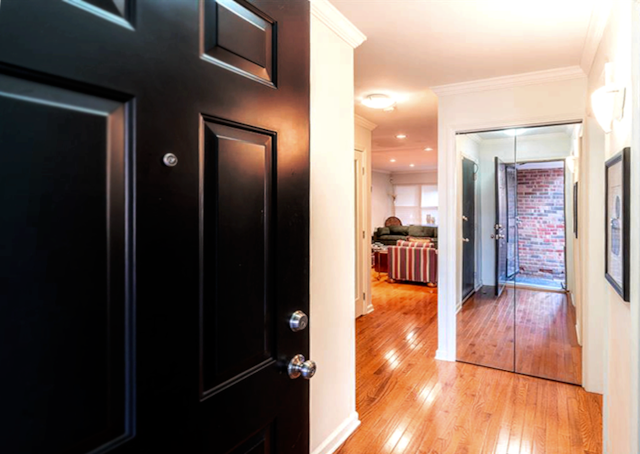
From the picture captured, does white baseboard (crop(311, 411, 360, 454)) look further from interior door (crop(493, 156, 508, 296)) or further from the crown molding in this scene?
the crown molding

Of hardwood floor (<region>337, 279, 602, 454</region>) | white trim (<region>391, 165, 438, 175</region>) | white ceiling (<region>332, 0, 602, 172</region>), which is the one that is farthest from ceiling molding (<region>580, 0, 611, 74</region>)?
white trim (<region>391, 165, 438, 175</region>)

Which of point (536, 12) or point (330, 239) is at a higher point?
point (536, 12)

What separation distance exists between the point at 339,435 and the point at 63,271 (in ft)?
6.65

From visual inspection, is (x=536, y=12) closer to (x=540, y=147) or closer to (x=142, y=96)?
(x=540, y=147)

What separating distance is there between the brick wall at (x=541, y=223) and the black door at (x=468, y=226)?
380 millimetres

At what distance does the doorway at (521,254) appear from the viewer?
10.4 ft

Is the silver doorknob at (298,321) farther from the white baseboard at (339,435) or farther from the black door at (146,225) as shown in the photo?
the white baseboard at (339,435)

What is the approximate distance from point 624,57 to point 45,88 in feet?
6.31

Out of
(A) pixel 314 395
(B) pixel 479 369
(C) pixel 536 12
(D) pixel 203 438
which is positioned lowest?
(B) pixel 479 369

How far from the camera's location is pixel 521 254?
3.38 meters

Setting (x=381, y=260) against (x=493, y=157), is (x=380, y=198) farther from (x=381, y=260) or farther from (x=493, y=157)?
(x=493, y=157)

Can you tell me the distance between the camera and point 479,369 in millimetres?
3184

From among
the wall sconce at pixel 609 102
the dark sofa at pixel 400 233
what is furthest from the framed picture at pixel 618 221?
the dark sofa at pixel 400 233

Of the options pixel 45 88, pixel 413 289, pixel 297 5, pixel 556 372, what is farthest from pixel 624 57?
pixel 413 289
